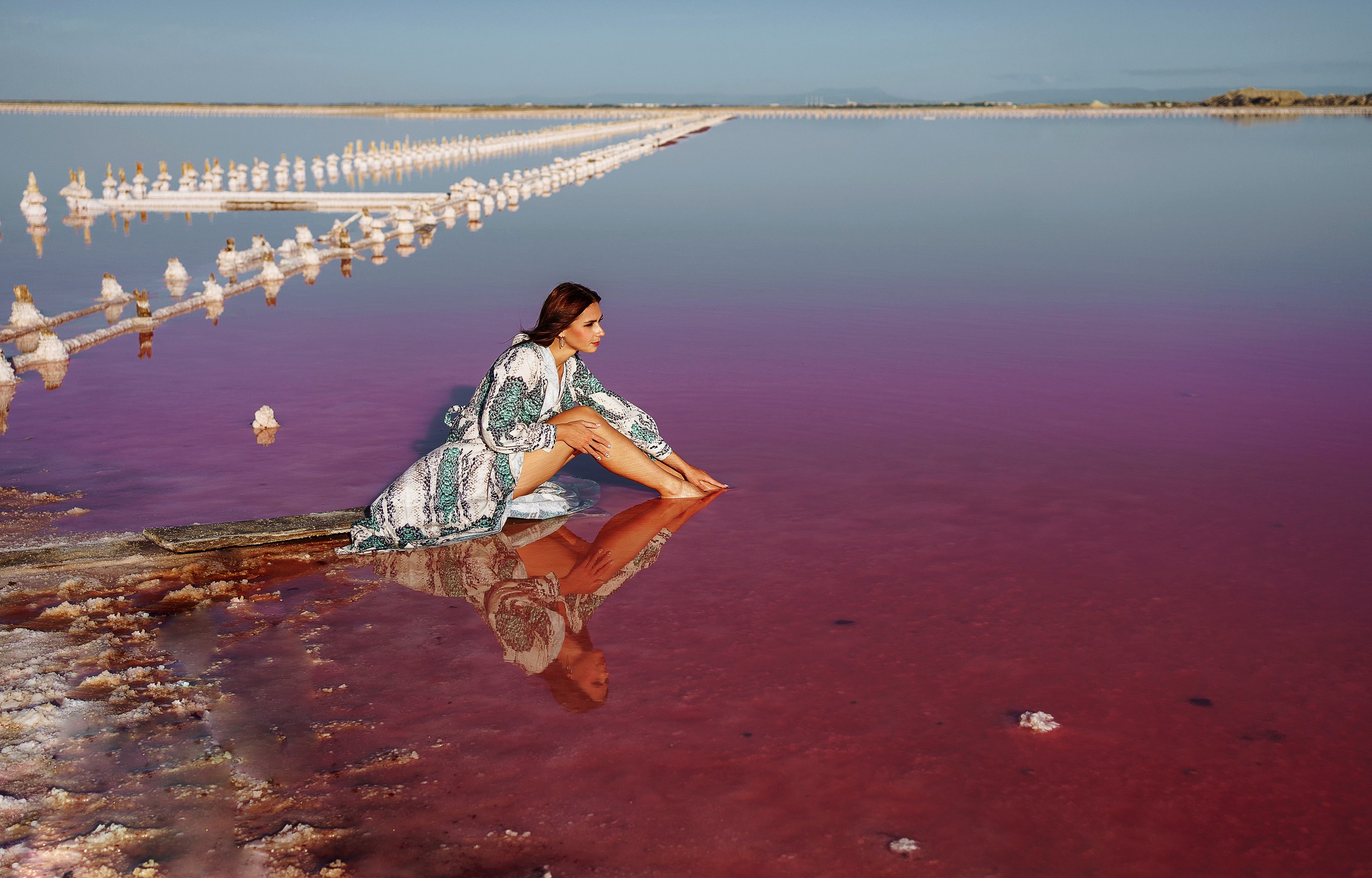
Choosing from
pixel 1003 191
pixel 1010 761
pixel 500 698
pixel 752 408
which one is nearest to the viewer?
pixel 1010 761

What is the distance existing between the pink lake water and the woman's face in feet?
3.12

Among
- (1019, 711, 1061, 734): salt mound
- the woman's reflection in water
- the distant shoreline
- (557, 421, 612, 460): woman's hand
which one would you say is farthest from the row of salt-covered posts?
the distant shoreline

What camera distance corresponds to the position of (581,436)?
5.54m

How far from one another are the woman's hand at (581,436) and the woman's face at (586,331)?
343mm

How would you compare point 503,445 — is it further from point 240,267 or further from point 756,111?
point 756,111

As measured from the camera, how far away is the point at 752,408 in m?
8.11

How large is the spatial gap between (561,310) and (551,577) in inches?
45.6

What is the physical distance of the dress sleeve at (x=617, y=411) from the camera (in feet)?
19.0

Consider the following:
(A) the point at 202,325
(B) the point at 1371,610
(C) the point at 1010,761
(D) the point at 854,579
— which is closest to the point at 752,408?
(D) the point at 854,579

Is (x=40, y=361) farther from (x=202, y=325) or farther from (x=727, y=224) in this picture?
(x=727, y=224)

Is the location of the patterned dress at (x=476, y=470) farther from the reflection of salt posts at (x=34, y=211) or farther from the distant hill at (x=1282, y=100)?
the distant hill at (x=1282, y=100)

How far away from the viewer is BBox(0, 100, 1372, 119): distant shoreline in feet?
380

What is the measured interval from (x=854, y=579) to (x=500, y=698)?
5.58 ft

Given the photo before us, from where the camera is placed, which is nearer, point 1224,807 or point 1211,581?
point 1224,807
